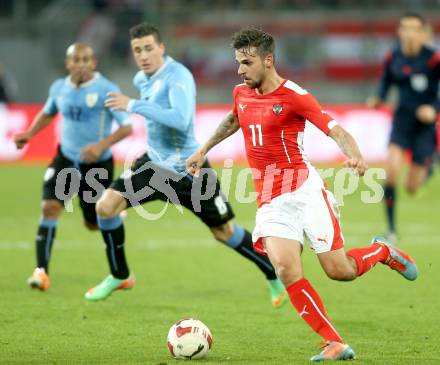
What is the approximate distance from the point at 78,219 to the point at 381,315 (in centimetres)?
738

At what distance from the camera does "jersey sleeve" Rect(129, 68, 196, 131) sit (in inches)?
303

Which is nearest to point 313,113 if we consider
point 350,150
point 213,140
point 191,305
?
point 350,150

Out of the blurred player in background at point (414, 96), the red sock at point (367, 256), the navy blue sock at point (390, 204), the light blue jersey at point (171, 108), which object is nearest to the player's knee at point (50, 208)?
the light blue jersey at point (171, 108)

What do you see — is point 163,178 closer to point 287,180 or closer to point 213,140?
point 213,140

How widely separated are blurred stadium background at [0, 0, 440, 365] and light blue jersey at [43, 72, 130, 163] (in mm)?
1346

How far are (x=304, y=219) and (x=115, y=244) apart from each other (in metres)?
2.51

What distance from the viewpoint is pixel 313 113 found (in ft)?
20.8

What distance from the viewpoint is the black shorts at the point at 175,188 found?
8.06 metres

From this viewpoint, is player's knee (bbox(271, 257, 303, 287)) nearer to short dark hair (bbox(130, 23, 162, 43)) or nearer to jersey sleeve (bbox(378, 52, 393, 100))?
short dark hair (bbox(130, 23, 162, 43))

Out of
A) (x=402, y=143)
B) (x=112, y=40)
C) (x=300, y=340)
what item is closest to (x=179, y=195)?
(x=300, y=340)

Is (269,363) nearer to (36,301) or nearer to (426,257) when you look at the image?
(36,301)

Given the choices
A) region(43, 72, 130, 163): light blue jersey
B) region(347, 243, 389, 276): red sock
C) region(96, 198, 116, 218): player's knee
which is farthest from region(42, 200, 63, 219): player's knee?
region(347, 243, 389, 276): red sock

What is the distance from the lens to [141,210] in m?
15.1

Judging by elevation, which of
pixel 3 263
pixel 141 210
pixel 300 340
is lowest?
pixel 141 210
